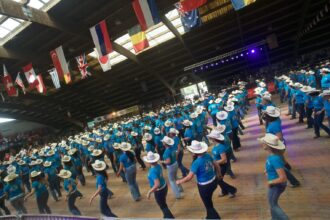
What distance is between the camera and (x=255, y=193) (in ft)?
22.1

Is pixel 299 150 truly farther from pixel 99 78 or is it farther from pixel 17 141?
pixel 17 141

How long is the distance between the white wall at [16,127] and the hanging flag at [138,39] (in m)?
30.5

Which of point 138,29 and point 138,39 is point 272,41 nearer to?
point 138,29

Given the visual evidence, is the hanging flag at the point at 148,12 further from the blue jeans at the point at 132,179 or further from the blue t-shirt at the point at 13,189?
the blue t-shirt at the point at 13,189

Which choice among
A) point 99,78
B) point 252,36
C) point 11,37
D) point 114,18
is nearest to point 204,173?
point 114,18

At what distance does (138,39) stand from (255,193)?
12111mm

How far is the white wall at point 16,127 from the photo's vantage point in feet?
125

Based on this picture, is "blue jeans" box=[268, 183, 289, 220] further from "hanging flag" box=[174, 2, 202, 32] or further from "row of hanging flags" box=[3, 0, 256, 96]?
"hanging flag" box=[174, 2, 202, 32]

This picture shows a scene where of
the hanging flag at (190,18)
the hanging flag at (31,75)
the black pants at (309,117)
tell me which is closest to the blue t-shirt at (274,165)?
the black pants at (309,117)

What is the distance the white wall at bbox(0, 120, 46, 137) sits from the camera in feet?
125

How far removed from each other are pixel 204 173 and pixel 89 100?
104 ft

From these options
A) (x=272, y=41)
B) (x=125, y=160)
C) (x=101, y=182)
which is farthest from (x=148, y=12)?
(x=272, y=41)

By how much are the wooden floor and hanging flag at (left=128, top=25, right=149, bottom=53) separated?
297 inches

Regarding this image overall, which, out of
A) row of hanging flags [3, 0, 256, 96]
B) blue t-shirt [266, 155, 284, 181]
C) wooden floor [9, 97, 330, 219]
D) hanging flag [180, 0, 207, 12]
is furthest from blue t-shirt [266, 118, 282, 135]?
hanging flag [180, 0, 207, 12]
